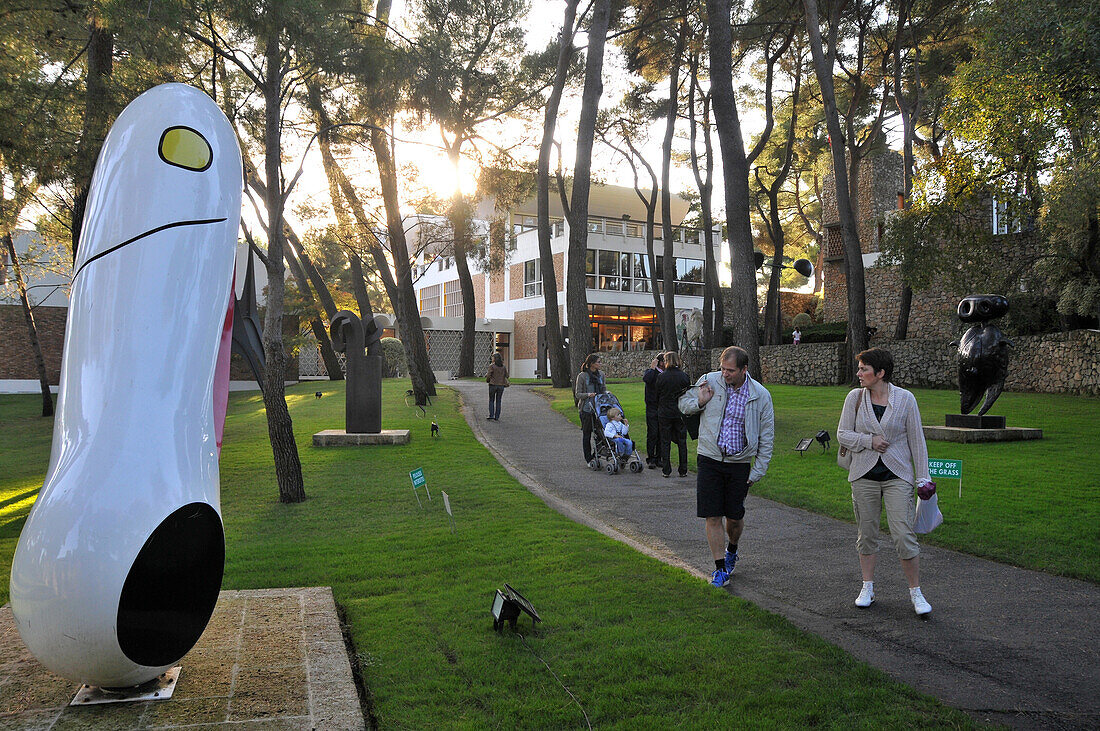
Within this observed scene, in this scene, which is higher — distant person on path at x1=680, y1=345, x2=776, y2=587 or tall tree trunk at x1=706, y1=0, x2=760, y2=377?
tall tree trunk at x1=706, y1=0, x2=760, y2=377

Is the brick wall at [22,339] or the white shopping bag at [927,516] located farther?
the brick wall at [22,339]

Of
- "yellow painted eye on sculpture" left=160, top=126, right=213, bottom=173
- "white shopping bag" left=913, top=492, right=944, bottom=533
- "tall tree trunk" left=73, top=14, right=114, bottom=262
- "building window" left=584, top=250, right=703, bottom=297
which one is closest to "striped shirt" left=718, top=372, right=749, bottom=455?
"white shopping bag" left=913, top=492, right=944, bottom=533

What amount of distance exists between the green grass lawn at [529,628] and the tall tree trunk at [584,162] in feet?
29.9

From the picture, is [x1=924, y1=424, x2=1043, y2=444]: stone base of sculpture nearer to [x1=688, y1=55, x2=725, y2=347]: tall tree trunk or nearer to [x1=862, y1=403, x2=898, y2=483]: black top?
[x1=862, y1=403, x2=898, y2=483]: black top

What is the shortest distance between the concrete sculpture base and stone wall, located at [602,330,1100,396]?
6945mm

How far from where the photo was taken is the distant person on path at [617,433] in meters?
11.4

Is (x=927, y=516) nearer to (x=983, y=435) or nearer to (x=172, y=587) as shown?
(x=172, y=587)

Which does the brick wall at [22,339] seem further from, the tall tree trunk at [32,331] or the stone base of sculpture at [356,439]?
the stone base of sculpture at [356,439]

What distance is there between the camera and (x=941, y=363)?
2312 centimetres

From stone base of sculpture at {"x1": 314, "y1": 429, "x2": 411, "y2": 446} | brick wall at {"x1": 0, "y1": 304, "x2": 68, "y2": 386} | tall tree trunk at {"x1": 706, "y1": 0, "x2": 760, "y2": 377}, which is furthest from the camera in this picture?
brick wall at {"x1": 0, "y1": 304, "x2": 68, "y2": 386}

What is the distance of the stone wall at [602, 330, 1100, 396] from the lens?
19516mm

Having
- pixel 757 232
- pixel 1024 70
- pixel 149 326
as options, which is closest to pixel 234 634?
pixel 149 326

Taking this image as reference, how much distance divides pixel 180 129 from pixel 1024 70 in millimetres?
11912

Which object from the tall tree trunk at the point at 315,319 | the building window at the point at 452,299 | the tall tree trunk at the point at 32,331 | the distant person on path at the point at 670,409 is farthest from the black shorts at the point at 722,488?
the building window at the point at 452,299
